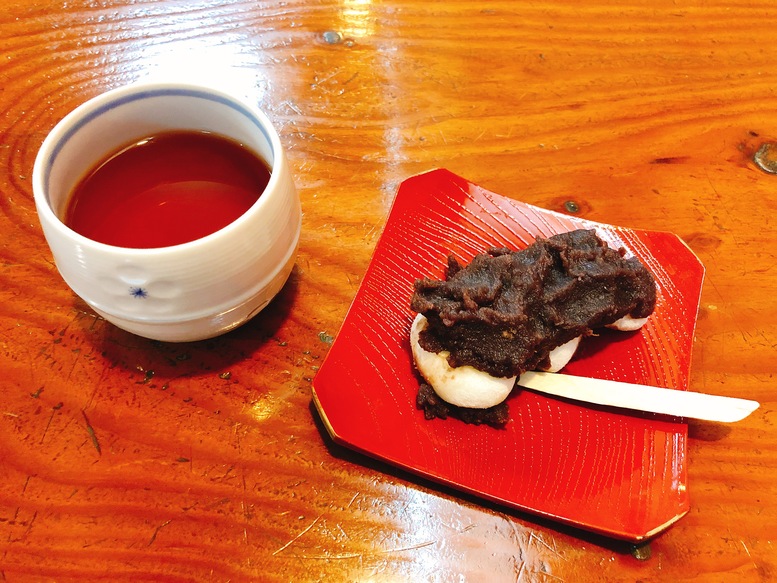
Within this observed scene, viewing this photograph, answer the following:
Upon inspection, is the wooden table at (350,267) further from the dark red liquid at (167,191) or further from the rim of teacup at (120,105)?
the rim of teacup at (120,105)

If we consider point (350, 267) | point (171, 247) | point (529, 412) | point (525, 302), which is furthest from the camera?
point (350, 267)

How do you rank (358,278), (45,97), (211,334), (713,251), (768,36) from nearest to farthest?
(211,334)
(358,278)
(713,251)
(45,97)
(768,36)

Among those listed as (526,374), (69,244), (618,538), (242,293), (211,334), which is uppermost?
(69,244)

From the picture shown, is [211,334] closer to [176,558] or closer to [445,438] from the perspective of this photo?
[176,558]

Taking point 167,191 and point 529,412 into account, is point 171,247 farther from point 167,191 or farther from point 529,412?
point 529,412

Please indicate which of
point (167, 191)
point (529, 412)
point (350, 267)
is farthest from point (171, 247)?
point (529, 412)

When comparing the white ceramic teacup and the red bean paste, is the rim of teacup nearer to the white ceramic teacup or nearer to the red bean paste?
the white ceramic teacup

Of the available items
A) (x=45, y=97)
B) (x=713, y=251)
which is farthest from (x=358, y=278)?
(x=45, y=97)
